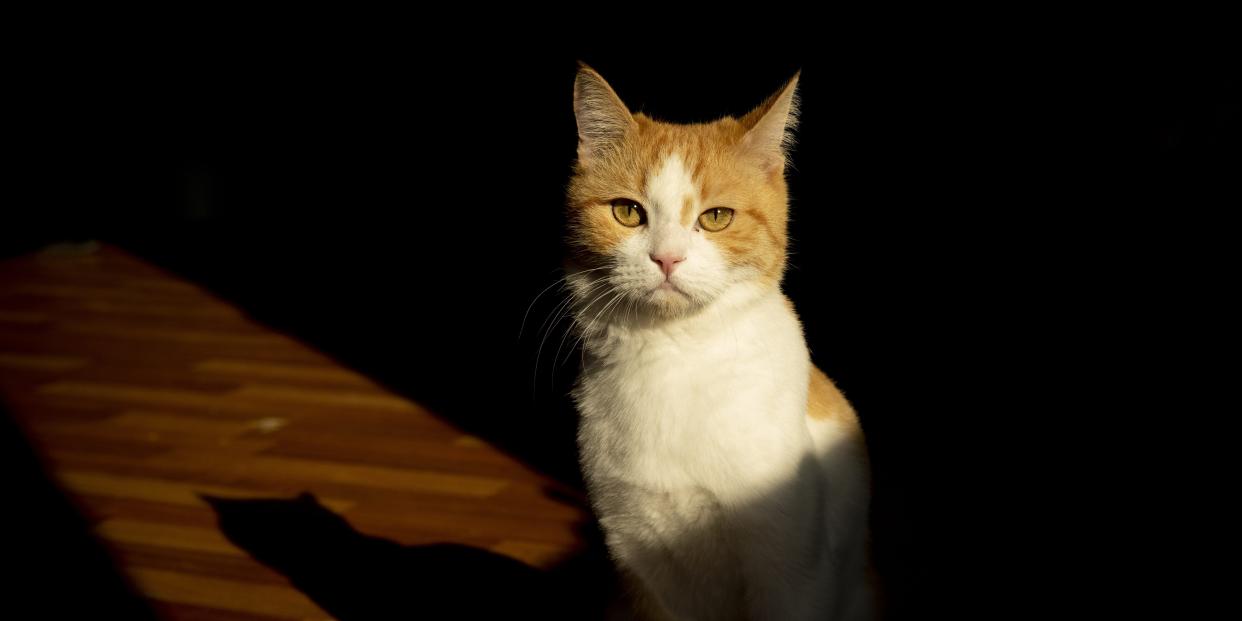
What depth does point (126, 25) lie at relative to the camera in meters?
5.42

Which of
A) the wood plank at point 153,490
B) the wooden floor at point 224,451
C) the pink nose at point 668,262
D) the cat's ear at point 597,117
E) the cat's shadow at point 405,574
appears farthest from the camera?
the wood plank at point 153,490

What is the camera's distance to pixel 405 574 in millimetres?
1863

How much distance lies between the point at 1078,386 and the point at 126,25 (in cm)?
490

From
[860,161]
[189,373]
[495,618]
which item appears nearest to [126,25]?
[189,373]

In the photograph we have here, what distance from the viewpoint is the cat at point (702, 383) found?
4.02 feet

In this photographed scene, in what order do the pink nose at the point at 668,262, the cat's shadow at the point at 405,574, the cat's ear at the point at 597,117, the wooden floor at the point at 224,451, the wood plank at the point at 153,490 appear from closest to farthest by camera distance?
the pink nose at the point at 668,262 → the cat's ear at the point at 597,117 → the cat's shadow at the point at 405,574 → the wooden floor at the point at 224,451 → the wood plank at the point at 153,490

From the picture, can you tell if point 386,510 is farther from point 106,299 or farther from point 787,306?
point 106,299

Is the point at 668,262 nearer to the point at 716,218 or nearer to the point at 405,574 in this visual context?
the point at 716,218

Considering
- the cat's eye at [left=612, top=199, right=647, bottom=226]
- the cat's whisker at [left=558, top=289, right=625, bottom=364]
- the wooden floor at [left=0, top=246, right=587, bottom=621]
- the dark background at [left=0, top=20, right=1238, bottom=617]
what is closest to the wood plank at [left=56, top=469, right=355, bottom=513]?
the wooden floor at [left=0, top=246, right=587, bottom=621]

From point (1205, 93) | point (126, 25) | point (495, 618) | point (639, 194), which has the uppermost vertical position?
point (126, 25)

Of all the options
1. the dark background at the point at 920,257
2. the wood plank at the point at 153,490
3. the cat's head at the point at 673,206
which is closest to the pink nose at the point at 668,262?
the cat's head at the point at 673,206

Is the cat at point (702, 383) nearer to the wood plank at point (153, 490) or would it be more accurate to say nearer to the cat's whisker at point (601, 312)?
the cat's whisker at point (601, 312)

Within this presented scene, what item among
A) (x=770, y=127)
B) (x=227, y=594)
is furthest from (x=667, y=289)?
(x=227, y=594)

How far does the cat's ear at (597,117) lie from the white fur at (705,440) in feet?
0.33
